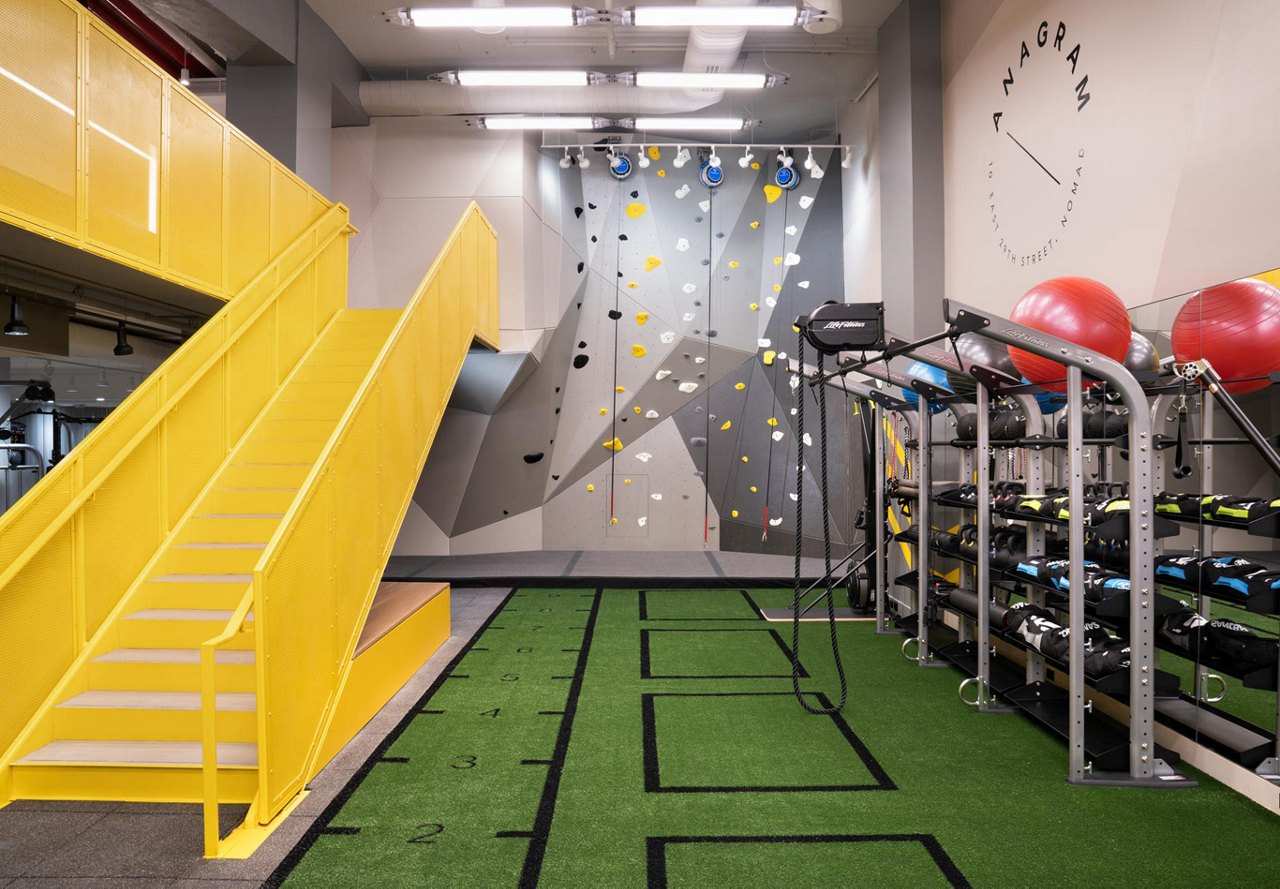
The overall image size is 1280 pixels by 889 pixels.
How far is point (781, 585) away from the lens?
7.72 m

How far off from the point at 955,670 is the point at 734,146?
6.79 meters

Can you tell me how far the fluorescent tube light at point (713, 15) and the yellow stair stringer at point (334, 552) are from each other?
274 cm

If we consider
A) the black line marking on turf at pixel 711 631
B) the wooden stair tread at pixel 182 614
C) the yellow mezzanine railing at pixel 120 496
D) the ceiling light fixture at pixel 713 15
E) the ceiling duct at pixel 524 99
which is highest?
the ceiling duct at pixel 524 99

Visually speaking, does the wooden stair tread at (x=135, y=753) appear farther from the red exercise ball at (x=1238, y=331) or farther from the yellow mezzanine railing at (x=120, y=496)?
the red exercise ball at (x=1238, y=331)

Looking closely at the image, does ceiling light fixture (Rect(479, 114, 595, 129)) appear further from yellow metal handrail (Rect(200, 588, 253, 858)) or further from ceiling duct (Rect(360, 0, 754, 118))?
yellow metal handrail (Rect(200, 588, 253, 858))

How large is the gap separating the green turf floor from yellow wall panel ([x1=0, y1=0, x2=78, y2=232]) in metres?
3.17

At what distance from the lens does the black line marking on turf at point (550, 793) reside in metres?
2.52

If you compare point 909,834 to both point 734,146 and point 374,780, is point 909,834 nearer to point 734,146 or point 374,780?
point 374,780

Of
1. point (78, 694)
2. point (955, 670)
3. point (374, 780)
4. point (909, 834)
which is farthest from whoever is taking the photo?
point (955, 670)

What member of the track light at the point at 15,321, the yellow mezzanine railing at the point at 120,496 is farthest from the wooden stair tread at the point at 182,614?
the track light at the point at 15,321

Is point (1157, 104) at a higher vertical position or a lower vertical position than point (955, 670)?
higher

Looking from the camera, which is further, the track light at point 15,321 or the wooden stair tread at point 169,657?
the track light at point 15,321

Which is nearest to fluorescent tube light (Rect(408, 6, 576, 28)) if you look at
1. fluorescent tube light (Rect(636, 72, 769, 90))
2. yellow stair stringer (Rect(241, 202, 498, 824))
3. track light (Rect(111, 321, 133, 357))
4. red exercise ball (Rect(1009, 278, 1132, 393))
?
fluorescent tube light (Rect(636, 72, 769, 90))

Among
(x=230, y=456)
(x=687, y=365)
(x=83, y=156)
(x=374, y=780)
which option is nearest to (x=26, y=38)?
(x=83, y=156)
